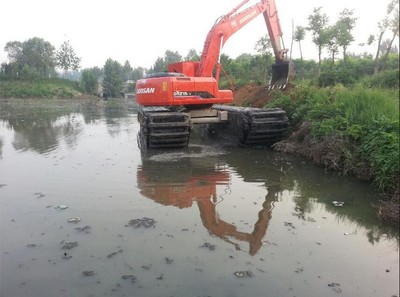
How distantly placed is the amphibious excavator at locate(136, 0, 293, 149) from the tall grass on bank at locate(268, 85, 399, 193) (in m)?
1.09

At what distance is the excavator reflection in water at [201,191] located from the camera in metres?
4.46

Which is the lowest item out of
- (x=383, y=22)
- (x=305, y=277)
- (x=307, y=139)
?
(x=305, y=277)

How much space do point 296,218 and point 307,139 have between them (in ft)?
14.0

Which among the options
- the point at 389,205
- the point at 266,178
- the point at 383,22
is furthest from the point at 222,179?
the point at 383,22

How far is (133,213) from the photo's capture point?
5.05 metres

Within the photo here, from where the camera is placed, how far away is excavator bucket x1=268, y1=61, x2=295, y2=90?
1252 cm

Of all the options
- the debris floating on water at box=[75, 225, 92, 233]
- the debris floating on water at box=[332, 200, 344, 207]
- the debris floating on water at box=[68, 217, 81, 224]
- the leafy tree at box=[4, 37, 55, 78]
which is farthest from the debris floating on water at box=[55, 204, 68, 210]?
the leafy tree at box=[4, 37, 55, 78]

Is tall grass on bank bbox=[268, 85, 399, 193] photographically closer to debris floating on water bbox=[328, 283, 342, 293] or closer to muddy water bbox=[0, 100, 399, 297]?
muddy water bbox=[0, 100, 399, 297]

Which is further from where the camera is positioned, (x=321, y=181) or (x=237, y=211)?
(x=321, y=181)

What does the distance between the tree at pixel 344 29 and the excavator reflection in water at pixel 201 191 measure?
1433 cm

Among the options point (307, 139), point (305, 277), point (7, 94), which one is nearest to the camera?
point (305, 277)

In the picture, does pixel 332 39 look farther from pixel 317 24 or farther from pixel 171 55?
pixel 171 55

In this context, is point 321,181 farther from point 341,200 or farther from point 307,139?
point 307,139

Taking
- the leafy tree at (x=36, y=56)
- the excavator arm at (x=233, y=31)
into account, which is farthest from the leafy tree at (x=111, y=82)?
the excavator arm at (x=233, y=31)
